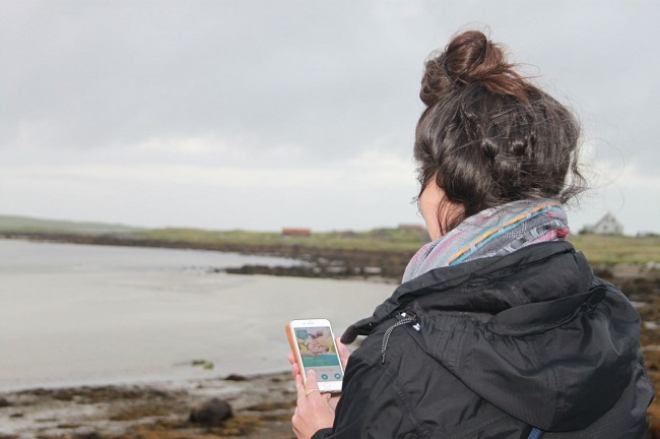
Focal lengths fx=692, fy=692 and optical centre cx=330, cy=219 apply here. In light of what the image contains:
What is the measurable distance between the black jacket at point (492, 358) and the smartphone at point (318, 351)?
564mm

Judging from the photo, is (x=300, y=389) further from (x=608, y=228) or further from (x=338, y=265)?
(x=608, y=228)

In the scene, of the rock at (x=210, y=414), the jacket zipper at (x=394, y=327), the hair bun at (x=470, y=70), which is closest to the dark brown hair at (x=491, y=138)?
the hair bun at (x=470, y=70)

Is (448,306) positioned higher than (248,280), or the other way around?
(448,306)

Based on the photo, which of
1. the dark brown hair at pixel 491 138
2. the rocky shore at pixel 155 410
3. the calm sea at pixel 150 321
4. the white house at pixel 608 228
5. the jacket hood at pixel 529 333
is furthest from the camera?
the white house at pixel 608 228

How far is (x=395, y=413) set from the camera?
4.92 ft

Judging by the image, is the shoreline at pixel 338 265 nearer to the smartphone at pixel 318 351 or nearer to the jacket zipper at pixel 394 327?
the smartphone at pixel 318 351

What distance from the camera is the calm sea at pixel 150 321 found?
12828 millimetres

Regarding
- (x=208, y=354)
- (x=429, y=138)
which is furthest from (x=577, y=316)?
(x=208, y=354)

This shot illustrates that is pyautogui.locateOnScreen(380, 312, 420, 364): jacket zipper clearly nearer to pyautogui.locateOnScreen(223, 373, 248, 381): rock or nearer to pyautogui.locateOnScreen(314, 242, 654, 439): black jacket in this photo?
pyautogui.locateOnScreen(314, 242, 654, 439): black jacket

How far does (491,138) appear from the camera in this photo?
1635 millimetres

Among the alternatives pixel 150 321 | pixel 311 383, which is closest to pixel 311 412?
pixel 311 383

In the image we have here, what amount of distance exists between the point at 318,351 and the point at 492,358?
3.16ft

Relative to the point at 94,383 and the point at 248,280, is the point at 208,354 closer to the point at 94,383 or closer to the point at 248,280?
the point at 94,383

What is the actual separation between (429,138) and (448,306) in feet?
1.37
